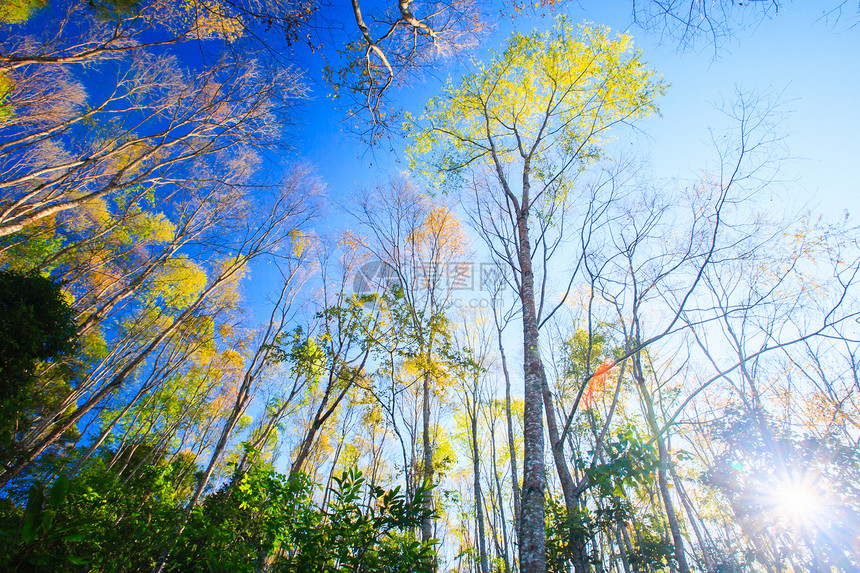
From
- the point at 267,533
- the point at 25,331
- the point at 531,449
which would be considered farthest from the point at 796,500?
the point at 25,331

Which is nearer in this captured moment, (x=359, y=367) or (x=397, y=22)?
(x=397, y=22)

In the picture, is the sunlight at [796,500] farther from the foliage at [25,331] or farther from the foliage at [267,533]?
the foliage at [25,331]

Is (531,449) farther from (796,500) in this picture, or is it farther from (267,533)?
(796,500)

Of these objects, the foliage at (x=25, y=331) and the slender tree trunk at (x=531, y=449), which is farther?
the foliage at (x=25, y=331)

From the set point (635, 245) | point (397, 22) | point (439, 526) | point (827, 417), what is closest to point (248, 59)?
point (397, 22)

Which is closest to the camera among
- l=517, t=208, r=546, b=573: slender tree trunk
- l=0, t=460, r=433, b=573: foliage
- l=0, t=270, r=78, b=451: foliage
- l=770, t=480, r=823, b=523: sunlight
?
l=0, t=460, r=433, b=573: foliage

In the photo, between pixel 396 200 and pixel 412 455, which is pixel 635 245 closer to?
pixel 396 200

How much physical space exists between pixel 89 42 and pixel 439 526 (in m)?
25.3

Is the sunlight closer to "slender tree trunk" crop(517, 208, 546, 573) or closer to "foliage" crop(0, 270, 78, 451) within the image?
"slender tree trunk" crop(517, 208, 546, 573)

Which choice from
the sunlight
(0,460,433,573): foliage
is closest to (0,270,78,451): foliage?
(0,460,433,573): foliage

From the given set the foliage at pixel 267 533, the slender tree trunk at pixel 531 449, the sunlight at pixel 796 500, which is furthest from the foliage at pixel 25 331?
the sunlight at pixel 796 500

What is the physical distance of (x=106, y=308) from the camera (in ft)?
28.1

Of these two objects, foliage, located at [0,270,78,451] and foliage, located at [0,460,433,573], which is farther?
foliage, located at [0,270,78,451]

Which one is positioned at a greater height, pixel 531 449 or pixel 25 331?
pixel 25 331
